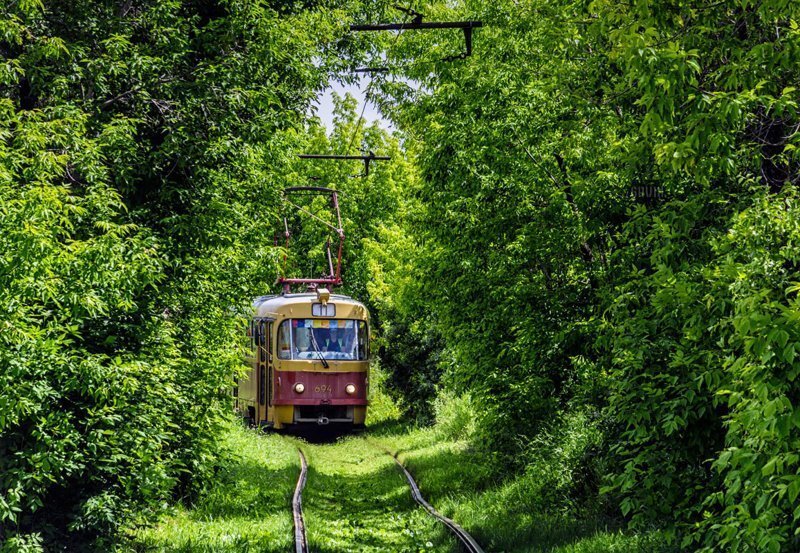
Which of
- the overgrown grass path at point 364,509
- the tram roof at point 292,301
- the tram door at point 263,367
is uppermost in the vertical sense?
the tram roof at point 292,301

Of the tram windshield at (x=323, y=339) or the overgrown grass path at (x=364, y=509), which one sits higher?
the tram windshield at (x=323, y=339)

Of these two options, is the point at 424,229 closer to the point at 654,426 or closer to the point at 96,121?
the point at 96,121

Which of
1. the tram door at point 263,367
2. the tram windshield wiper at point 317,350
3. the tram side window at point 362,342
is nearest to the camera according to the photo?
the tram windshield wiper at point 317,350

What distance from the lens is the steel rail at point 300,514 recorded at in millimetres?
12570

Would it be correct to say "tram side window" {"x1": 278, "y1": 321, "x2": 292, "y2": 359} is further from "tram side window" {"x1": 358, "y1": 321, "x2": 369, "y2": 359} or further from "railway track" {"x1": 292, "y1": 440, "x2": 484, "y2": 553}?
"railway track" {"x1": 292, "y1": 440, "x2": 484, "y2": 553}

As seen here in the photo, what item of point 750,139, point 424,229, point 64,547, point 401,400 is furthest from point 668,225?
point 401,400

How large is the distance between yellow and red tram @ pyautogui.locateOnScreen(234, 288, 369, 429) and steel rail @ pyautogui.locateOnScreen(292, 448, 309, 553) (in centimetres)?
379

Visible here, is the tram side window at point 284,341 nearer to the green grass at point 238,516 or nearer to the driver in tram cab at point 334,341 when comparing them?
the driver in tram cab at point 334,341

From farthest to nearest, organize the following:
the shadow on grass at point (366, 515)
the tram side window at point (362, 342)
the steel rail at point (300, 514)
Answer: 1. the tram side window at point (362, 342)
2. the shadow on grass at point (366, 515)
3. the steel rail at point (300, 514)

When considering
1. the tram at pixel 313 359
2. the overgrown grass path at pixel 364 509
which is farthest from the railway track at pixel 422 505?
the tram at pixel 313 359

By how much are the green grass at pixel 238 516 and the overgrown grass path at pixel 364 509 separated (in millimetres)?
466

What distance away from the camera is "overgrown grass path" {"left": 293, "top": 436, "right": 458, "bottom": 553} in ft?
44.0

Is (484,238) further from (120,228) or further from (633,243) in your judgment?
(120,228)

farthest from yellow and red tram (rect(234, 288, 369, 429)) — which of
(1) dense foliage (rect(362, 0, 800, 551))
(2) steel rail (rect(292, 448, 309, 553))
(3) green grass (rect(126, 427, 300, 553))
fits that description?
(1) dense foliage (rect(362, 0, 800, 551))
